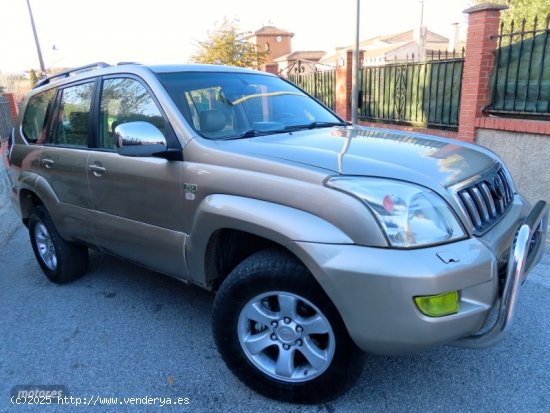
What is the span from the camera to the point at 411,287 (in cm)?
186

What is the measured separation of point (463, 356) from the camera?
2.79 m

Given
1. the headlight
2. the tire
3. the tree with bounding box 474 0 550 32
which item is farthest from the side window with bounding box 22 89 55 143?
the tree with bounding box 474 0 550 32

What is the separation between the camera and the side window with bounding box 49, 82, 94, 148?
348 centimetres

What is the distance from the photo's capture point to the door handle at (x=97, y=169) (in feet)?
10.5

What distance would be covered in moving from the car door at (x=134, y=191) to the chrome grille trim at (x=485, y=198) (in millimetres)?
1572

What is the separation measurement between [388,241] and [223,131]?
140cm

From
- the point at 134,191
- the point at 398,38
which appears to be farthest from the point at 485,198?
the point at 398,38

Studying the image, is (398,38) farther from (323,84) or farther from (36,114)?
(36,114)

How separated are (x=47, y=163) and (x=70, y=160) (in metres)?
0.42

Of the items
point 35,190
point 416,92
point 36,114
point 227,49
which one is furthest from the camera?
point 227,49

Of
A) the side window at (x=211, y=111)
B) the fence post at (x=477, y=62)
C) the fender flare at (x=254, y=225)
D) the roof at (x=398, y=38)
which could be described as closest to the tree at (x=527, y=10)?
the fence post at (x=477, y=62)

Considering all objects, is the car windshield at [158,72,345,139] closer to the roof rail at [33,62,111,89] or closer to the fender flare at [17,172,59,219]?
the roof rail at [33,62,111,89]

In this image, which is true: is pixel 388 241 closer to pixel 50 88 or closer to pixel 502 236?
pixel 502 236

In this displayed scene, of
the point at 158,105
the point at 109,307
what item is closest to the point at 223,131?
the point at 158,105
